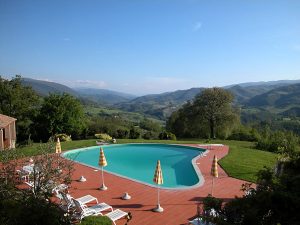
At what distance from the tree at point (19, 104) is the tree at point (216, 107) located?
60.3 feet

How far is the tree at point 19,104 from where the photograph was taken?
31938mm

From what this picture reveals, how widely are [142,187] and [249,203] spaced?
779 centimetres

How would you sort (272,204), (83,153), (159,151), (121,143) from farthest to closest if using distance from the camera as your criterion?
(121,143)
(159,151)
(83,153)
(272,204)

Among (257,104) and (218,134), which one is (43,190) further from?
(257,104)

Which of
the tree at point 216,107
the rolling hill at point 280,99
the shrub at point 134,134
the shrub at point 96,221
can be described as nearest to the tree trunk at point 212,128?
the tree at point 216,107

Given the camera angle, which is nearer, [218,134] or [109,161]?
[109,161]

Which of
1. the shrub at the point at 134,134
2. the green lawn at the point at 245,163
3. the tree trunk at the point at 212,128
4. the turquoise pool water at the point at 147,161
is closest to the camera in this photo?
the green lawn at the point at 245,163

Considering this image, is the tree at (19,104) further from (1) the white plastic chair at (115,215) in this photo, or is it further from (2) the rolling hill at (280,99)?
(2) the rolling hill at (280,99)

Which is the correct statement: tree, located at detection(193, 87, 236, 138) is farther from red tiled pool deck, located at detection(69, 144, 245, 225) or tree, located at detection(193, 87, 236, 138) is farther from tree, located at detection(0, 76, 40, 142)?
red tiled pool deck, located at detection(69, 144, 245, 225)

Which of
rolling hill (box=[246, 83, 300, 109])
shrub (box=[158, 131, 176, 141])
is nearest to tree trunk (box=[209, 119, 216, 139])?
shrub (box=[158, 131, 176, 141])

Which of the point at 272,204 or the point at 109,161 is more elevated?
the point at 272,204

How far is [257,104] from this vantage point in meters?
163

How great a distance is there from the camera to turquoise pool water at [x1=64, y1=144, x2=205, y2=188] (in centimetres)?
1483

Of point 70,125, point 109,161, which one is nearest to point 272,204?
point 109,161
